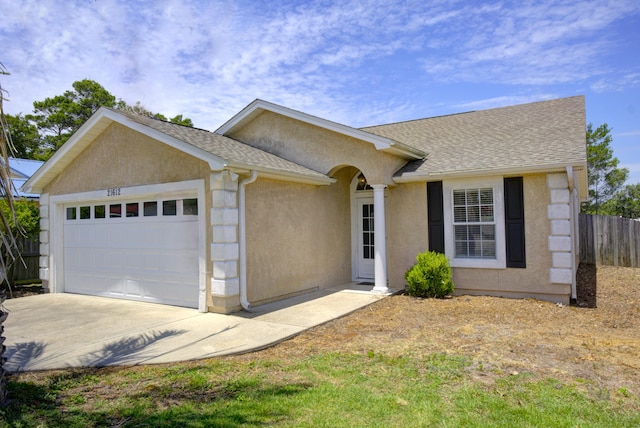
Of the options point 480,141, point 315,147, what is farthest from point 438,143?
point 315,147

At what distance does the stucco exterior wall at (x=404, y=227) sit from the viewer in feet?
35.7

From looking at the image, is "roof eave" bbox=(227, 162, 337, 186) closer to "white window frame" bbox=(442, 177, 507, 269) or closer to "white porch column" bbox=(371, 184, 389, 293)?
"white porch column" bbox=(371, 184, 389, 293)

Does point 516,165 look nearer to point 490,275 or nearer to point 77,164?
point 490,275

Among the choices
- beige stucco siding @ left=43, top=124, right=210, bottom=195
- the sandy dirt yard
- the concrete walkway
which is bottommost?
the sandy dirt yard

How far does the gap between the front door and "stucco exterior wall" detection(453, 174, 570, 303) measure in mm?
3674

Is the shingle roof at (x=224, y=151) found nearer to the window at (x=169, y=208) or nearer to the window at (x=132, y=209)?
the window at (x=169, y=208)

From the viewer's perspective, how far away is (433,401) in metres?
4.41

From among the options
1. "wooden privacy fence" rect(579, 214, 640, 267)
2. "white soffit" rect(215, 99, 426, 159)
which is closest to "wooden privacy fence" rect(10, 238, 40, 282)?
"white soffit" rect(215, 99, 426, 159)

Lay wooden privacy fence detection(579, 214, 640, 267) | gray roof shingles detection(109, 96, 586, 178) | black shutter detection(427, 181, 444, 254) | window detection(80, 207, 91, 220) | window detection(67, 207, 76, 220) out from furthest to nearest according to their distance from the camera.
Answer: wooden privacy fence detection(579, 214, 640, 267) → window detection(67, 207, 76, 220) → window detection(80, 207, 91, 220) → black shutter detection(427, 181, 444, 254) → gray roof shingles detection(109, 96, 586, 178)

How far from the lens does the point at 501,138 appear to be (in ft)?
37.8

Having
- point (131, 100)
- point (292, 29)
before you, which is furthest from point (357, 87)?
point (131, 100)

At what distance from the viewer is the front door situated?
1249cm

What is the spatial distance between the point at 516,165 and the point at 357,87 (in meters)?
7.73

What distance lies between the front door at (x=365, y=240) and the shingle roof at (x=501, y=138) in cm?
194
